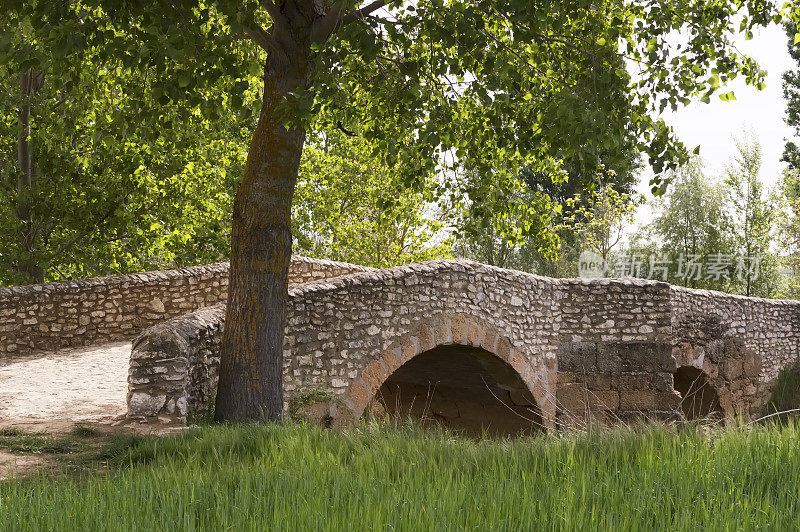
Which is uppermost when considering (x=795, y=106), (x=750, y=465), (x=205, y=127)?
(x=795, y=106)

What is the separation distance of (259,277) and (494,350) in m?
5.06

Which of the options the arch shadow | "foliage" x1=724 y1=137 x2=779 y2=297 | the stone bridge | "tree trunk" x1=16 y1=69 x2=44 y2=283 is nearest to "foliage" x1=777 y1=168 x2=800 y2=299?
"foliage" x1=724 y1=137 x2=779 y2=297

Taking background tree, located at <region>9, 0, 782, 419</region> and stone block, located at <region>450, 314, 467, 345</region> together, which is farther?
stone block, located at <region>450, 314, 467, 345</region>

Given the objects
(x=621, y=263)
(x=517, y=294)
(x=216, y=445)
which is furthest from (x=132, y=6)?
(x=621, y=263)

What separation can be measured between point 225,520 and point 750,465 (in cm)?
272

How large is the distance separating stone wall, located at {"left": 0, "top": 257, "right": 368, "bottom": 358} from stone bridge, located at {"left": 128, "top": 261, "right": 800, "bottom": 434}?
11.2 feet

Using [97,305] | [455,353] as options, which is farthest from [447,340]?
[97,305]

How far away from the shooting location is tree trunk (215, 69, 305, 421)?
6789 mm

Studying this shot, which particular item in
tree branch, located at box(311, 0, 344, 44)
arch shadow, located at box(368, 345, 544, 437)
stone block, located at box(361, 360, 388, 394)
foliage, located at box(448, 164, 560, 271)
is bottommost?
arch shadow, located at box(368, 345, 544, 437)

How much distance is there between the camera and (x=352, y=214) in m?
22.2

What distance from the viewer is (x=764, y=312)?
1648cm

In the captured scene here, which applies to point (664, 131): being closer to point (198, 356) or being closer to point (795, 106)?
point (198, 356)

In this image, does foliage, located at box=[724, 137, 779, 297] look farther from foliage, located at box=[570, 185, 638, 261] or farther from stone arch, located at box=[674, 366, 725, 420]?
stone arch, located at box=[674, 366, 725, 420]

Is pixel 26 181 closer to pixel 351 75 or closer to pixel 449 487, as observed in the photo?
pixel 351 75
